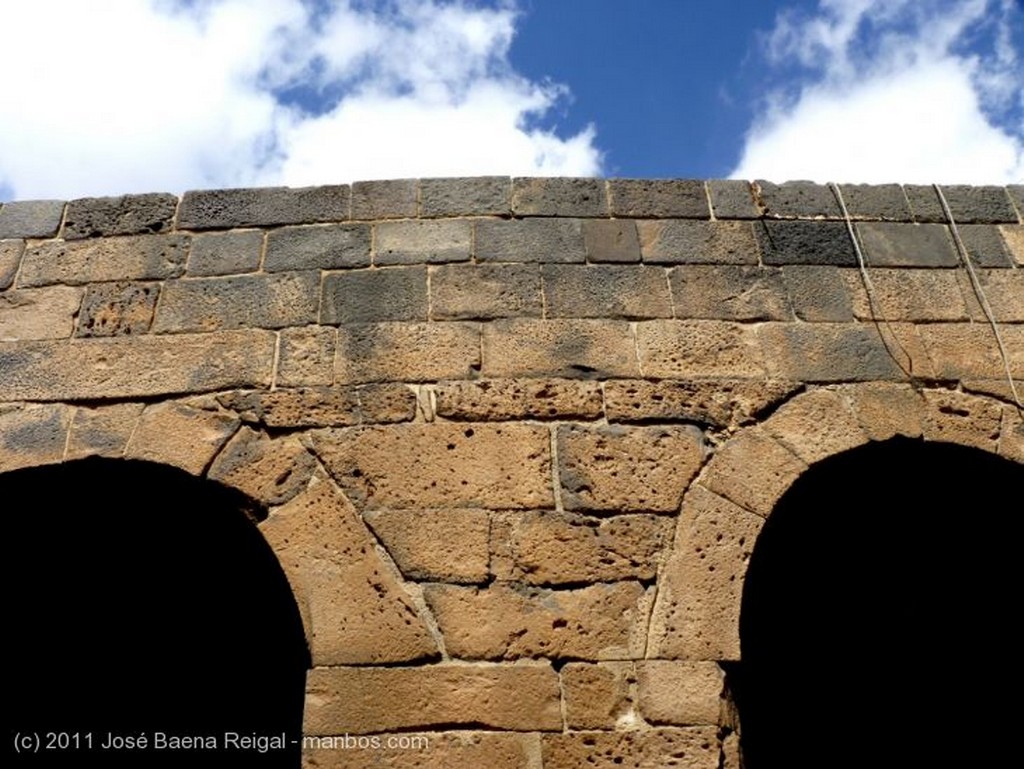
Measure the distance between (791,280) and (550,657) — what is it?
198cm

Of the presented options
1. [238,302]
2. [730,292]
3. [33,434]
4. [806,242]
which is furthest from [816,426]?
[33,434]

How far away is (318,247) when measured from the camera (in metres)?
3.72

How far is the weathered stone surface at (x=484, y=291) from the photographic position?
11.6 feet

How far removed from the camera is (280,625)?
3.90 metres

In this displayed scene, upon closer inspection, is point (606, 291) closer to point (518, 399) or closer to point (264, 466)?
point (518, 399)

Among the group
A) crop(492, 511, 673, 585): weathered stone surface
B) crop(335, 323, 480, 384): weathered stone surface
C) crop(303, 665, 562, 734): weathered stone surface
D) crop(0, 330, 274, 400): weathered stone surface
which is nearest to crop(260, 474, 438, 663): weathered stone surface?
crop(303, 665, 562, 734): weathered stone surface

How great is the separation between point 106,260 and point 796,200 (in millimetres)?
3200

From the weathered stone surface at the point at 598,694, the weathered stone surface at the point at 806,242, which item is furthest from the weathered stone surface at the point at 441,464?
Result: the weathered stone surface at the point at 806,242

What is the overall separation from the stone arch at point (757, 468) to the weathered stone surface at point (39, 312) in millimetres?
2724

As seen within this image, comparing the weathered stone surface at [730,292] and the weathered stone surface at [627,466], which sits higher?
the weathered stone surface at [730,292]

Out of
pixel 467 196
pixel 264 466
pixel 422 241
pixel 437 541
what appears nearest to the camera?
pixel 437 541

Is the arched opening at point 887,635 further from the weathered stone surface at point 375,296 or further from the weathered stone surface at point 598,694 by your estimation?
the weathered stone surface at point 375,296

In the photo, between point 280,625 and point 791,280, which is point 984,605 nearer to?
point 791,280

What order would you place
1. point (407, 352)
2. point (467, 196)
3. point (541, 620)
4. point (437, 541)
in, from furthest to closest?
point (467, 196), point (407, 352), point (437, 541), point (541, 620)
